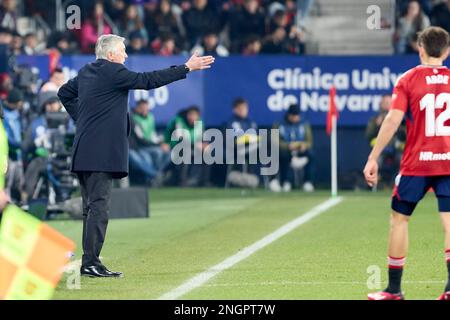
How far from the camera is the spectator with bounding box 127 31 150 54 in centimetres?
2795

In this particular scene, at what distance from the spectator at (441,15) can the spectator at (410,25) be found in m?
0.18

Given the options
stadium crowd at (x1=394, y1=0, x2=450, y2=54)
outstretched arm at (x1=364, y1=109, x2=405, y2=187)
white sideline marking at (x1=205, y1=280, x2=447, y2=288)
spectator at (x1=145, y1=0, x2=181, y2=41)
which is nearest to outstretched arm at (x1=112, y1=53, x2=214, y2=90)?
white sideline marking at (x1=205, y1=280, x2=447, y2=288)

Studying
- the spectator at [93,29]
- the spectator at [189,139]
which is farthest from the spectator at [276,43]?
the spectator at [93,29]

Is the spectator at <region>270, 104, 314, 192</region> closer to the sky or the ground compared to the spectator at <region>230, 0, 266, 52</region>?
closer to the ground

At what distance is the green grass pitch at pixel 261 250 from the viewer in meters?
11.9

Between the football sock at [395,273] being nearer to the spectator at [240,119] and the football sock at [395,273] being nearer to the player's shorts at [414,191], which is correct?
the player's shorts at [414,191]

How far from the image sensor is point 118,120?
43.7 ft

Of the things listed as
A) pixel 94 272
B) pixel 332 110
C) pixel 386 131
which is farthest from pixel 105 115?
pixel 332 110

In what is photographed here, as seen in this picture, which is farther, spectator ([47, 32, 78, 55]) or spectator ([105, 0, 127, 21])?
spectator ([105, 0, 127, 21])

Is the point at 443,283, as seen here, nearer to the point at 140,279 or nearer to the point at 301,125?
the point at 140,279

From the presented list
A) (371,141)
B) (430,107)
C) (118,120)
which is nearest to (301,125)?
(371,141)

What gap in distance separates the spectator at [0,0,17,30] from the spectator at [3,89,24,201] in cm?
709

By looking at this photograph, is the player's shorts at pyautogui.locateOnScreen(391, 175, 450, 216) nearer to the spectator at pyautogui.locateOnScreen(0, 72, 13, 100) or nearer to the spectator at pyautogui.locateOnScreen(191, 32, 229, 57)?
the spectator at pyautogui.locateOnScreen(0, 72, 13, 100)

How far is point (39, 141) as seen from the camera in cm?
2120
